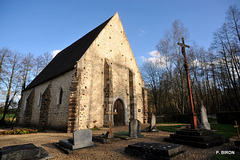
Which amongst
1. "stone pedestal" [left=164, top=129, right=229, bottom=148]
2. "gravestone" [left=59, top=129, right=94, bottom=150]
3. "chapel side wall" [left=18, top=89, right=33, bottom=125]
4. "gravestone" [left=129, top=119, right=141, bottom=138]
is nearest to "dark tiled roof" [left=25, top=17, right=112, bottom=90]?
"chapel side wall" [left=18, top=89, right=33, bottom=125]

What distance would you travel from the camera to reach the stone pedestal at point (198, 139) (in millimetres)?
4922

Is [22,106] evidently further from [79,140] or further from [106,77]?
[79,140]

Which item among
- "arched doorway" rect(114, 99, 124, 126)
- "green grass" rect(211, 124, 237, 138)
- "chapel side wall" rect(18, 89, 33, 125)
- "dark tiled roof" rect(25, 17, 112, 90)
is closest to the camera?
"green grass" rect(211, 124, 237, 138)

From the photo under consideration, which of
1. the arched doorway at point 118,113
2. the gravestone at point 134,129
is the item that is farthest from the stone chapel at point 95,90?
the gravestone at point 134,129

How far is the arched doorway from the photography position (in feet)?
42.5

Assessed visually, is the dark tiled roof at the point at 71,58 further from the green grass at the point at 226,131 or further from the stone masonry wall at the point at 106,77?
the green grass at the point at 226,131

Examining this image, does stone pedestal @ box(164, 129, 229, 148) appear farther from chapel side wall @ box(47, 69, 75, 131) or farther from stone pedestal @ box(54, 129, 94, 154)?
chapel side wall @ box(47, 69, 75, 131)

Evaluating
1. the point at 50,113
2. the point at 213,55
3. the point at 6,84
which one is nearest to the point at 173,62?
the point at 213,55

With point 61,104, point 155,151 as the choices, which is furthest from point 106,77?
point 155,151

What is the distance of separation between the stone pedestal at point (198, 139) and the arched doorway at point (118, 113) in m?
7.68

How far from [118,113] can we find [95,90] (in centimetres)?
374

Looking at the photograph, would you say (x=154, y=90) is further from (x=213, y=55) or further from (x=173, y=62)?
(x=213, y=55)

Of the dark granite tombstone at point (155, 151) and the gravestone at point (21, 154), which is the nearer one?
the gravestone at point (21, 154)

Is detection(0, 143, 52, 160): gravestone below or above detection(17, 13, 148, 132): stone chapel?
below
